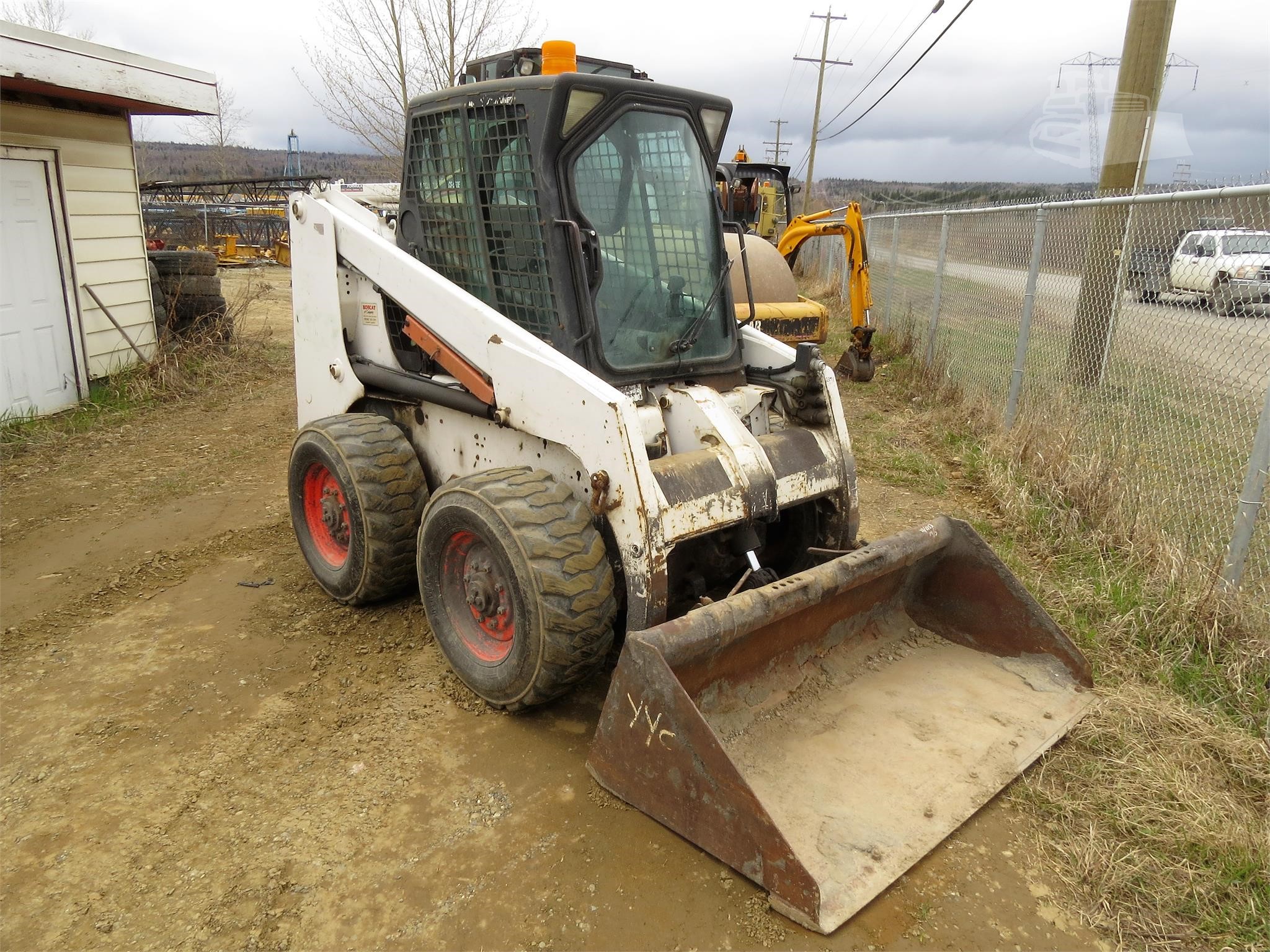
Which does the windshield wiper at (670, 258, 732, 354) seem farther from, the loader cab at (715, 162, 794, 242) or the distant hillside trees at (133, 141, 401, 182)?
the distant hillside trees at (133, 141, 401, 182)

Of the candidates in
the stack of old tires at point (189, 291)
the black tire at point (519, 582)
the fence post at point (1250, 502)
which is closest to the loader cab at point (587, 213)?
the black tire at point (519, 582)

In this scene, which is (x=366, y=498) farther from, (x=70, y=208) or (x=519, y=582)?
(x=70, y=208)

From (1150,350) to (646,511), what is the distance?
3.87 meters

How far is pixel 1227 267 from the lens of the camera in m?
4.30

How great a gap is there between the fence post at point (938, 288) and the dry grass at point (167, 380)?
761cm

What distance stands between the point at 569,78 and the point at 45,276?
682 centimetres

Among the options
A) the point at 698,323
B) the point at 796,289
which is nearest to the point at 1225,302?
the point at 698,323

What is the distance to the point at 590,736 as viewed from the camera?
3367 mm

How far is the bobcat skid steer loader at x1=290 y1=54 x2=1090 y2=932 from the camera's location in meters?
2.81

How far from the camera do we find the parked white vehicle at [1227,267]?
161 inches

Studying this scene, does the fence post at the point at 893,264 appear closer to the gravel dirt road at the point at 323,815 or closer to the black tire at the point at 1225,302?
the black tire at the point at 1225,302

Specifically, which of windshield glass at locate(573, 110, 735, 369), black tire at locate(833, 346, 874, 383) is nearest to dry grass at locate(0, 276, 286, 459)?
windshield glass at locate(573, 110, 735, 369)

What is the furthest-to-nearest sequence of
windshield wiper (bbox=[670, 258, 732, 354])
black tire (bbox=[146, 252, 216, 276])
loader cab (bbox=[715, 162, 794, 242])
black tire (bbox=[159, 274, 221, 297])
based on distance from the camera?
loader cab (bbox=[715, 162, 794, 242])
black tire (bbox=[146, 252, 216, 276])
black tire (bbox=[159, 274, 221, 297])
windshield wiper (bbox=[670, 258, 732, 354])

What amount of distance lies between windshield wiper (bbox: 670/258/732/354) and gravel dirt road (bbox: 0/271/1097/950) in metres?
1.55
